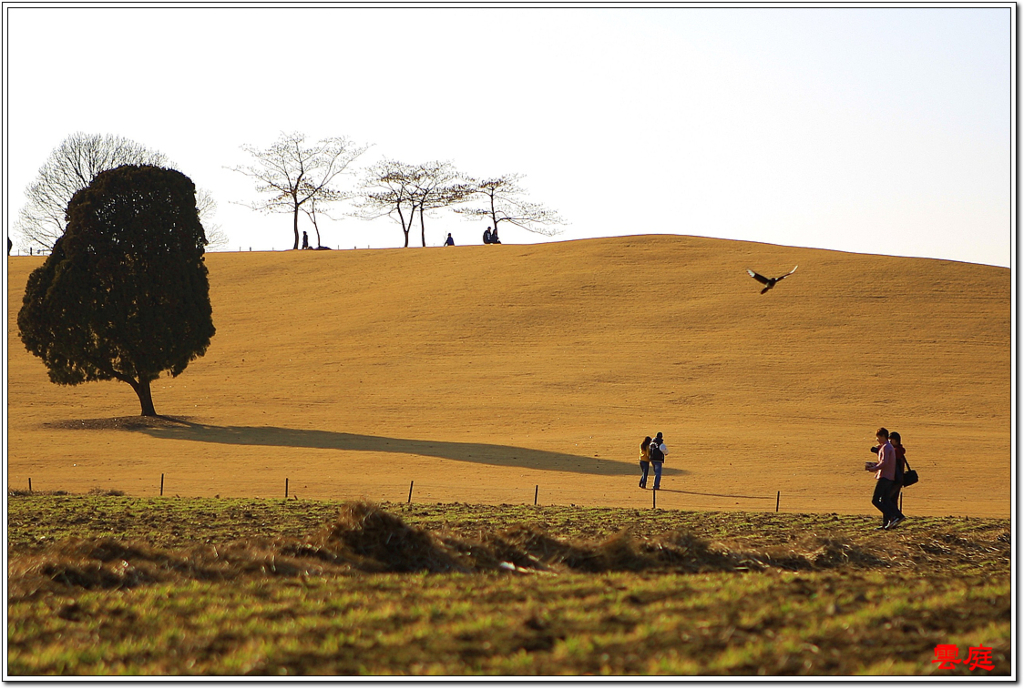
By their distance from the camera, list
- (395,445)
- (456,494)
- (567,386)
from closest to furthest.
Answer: (456,494) < (395,445) < (567,386)

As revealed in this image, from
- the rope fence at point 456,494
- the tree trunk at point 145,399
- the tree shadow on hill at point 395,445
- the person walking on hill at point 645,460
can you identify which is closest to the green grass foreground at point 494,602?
the rope fence at point 456,494

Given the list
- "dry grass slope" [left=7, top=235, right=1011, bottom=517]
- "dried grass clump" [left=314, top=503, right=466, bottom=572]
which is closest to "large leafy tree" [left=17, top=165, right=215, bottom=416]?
"dry grass slope" [left=7, top=235, right=1011, bottom=517]

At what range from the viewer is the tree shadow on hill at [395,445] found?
25955 mm

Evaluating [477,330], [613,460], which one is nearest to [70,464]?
[613,460]

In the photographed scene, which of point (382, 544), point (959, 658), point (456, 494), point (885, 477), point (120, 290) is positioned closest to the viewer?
point (959, 658)

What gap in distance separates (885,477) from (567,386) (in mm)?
25962

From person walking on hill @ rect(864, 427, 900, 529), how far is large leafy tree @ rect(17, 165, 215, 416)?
30.3 metres

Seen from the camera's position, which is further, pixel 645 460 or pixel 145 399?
pixel 145 399

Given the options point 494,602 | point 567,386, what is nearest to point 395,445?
point 567,386

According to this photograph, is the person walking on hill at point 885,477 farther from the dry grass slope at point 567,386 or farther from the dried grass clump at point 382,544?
the dried grass clump at point 382,544

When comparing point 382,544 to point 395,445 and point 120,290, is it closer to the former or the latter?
point 395,445

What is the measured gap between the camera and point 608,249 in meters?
68.4

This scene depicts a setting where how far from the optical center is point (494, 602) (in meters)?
7.96

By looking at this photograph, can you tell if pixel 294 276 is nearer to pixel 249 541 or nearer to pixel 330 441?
pixel 330 441
